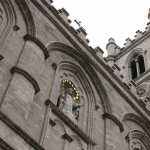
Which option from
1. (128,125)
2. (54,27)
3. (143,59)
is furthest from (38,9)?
(143,59)

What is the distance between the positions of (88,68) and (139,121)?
292 cm

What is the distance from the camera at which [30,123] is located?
1291 centimetres

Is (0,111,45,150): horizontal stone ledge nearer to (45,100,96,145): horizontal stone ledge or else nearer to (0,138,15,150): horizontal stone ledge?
(0,138,15,150): horizontal stone ledge

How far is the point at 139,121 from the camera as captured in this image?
18.8 metres

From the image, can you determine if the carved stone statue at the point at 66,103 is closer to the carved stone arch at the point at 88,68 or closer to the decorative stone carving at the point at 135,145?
the carved stone arch at the point at 88,68

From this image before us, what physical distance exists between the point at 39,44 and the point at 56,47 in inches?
64.2

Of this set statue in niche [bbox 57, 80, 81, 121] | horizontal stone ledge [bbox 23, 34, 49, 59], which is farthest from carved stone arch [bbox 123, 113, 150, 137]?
horizontal stone ledge [bbox 23, 34, 49, 59]

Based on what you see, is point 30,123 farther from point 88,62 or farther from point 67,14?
point 67,14

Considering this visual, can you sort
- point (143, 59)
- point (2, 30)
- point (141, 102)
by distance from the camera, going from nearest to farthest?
point (2, 30), point (141, 102), point (143, 59)

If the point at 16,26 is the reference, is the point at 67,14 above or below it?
above

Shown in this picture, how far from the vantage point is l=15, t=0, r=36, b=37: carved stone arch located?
15925 mm

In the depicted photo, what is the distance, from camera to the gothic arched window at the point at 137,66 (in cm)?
3142

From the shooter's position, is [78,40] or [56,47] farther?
[78,40]

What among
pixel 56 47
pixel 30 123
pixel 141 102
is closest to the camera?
pixel 30 123
